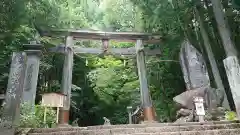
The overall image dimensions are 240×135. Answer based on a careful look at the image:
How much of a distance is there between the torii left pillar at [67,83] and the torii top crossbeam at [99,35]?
0.31 meters

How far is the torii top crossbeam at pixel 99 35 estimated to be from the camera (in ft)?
39.1

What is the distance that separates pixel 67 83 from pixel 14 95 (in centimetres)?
536

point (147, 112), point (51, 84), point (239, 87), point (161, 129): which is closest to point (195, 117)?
point (147, 112)

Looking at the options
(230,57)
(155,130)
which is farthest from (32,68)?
(230,57)

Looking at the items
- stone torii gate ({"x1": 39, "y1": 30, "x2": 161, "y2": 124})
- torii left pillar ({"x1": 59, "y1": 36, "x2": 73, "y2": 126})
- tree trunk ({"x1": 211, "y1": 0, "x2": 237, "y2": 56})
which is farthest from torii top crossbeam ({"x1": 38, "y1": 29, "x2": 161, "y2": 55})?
tree trunk ({"x1": 211, "y1": 0, "x2": 237, "y2": 56})

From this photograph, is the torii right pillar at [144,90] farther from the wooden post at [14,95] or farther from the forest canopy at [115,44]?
the wooden post at [14,95]

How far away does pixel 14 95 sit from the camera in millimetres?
5309

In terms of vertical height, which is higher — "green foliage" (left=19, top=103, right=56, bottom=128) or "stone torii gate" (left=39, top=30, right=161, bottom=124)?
"stone torii gate" (left=39, top=30, right=161, bottom=124)

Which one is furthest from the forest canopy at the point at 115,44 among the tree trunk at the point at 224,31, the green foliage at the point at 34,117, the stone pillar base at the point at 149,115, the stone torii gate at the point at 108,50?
the green foliage at the point at 34,117

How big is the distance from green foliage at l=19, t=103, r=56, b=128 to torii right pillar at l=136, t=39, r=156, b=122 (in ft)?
12.5

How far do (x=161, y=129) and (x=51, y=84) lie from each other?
981 cm

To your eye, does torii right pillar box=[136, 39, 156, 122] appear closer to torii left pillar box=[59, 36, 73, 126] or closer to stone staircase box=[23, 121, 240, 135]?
torii left pillar box=[59, 36, 73, 126]

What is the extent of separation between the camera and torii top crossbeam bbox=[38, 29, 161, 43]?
11.9m

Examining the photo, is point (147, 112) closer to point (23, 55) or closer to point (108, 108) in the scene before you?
point (108, 108)
